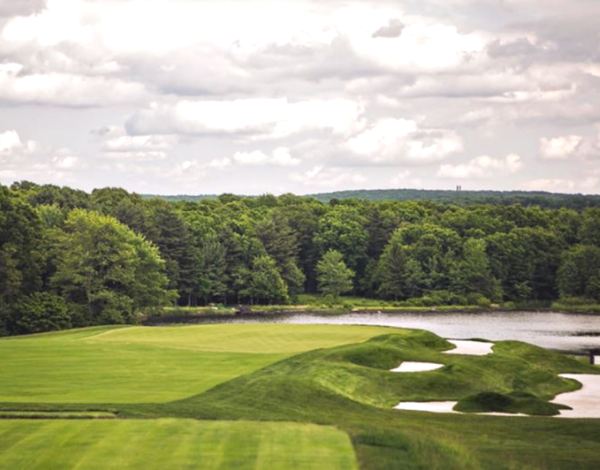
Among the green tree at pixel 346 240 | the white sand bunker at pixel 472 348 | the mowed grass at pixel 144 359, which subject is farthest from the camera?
the green tree at pixel 346 240

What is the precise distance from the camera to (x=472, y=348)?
1955 inches

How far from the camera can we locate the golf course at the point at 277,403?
21281 mm

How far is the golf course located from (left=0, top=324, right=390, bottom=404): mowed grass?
0.09 meters

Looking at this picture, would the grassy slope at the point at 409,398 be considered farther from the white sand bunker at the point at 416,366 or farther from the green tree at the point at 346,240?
the green tree at the point at 346,240

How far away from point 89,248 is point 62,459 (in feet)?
188

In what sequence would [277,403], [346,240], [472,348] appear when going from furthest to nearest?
[346,240] < [472,348] < [277,403]

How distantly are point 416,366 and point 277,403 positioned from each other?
41.2 ft

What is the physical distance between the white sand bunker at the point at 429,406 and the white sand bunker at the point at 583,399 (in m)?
3.98

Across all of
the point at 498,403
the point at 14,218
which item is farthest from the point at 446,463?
the point at 14,218

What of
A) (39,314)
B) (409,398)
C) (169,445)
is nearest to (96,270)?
(39,314)

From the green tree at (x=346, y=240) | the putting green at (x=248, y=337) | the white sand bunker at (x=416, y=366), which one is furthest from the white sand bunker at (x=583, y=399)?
the green tree at (x=346, y=240)

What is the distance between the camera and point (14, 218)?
7069 centimetres

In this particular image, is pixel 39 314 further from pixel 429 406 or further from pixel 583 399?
pixel 583 399

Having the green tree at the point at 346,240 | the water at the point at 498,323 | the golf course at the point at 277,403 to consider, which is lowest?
the water at the point at 498,323
